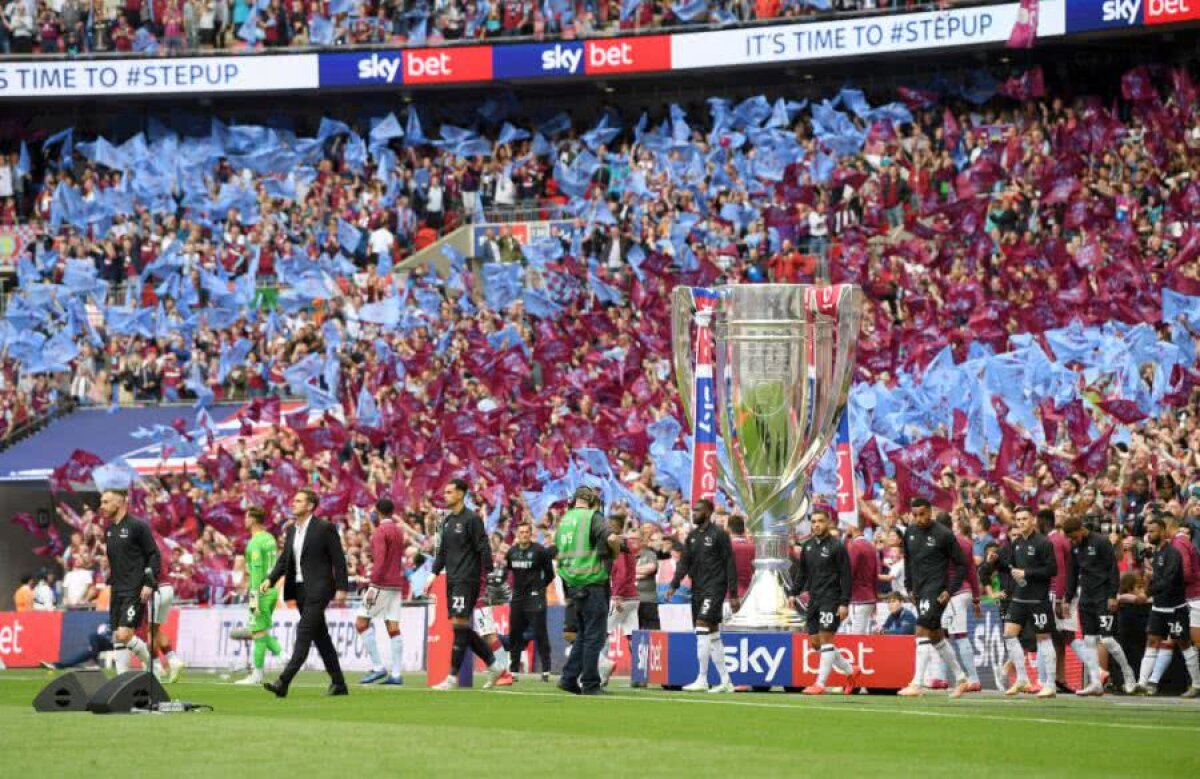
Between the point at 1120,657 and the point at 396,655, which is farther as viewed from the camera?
the point at 396,655

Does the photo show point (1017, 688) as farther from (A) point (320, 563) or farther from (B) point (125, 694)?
(B) point (125, 694)

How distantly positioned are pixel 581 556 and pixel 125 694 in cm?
478

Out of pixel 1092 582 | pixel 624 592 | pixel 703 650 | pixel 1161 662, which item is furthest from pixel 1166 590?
pixel 624 592

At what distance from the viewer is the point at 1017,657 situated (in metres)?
20.9

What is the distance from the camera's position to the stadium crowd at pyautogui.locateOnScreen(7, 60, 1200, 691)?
95.1 ft

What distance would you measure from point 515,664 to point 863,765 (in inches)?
449

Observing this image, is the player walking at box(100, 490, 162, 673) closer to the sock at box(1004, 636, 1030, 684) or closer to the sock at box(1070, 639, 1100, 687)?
the sock at box(1004, 636, 1030, 684)

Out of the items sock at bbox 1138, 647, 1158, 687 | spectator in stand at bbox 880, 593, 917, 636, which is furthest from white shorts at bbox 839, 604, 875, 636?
sock at bbox 1138, 647, 1158, 687

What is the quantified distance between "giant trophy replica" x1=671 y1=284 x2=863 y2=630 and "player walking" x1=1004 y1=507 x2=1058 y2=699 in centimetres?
274

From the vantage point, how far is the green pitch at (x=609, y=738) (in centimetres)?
1255

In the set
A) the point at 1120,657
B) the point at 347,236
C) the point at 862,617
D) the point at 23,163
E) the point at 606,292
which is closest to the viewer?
the point at 1120,657

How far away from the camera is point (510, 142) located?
164 feet

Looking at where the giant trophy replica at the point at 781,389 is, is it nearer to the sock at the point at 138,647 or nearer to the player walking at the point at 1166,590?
the player walking at the point at 1166,590

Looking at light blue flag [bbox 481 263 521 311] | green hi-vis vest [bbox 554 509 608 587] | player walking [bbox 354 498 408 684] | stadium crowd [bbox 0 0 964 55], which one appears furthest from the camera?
stadium crowd [bbox 0 0 964 55]
